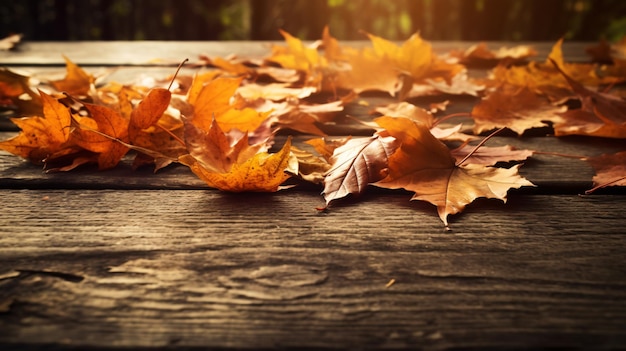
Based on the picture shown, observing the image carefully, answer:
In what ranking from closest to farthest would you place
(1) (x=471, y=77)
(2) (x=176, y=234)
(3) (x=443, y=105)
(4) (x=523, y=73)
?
(2) (x=176, y=234)
(3) (x=443, y=105)
(4) (x=523, y=73)
(1) (x=471, y=77)

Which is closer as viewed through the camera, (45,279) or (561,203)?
(45,279)

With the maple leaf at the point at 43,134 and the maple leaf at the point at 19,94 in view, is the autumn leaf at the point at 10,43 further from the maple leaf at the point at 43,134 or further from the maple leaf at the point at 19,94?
the maple leaf at the point at 43,134

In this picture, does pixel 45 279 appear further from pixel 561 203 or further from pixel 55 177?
pixel 561 203

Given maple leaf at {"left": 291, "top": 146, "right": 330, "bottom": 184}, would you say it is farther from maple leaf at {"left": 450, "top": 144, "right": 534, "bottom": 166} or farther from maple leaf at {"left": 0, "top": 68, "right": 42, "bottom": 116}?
maple leaf at {"left": 0, "top": 68, "right": 42, "bottom": 116}

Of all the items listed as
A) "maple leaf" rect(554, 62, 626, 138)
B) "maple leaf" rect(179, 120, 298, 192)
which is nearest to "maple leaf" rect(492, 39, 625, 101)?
"maple leaf" rect(554, 62, 626, 138)

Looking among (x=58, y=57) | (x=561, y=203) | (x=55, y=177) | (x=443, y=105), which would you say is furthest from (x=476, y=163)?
(x=58, y=57)

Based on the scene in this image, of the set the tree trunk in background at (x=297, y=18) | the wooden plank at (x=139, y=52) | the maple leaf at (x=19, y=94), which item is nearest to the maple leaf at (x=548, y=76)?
the wooden plank at (x=139, y=52)

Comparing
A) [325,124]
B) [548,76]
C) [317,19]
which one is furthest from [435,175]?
[317,19]
